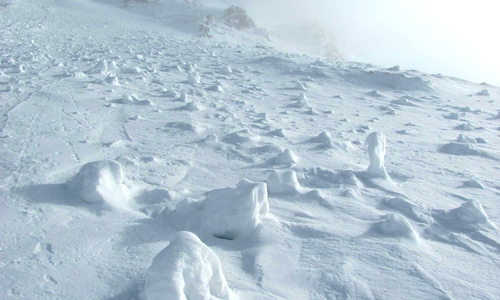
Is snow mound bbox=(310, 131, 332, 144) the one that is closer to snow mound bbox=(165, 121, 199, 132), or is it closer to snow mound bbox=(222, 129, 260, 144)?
snow mound bbox=(222, 129, 260, 144)

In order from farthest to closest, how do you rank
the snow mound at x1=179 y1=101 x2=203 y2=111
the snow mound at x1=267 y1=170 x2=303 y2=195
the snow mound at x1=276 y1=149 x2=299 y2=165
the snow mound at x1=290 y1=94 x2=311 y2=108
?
1. the snow mound at x1=290 y1=94 x2=311 y2=108
2. the snow mound at x1=179 y1=101 x2=203 y2=111
3. the snow mound at x1=276 y1=149 x2=299 y2=165
4. the snow mound at x1=267 y1=170 x2=303 y2=195

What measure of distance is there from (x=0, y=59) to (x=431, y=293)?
7417mm

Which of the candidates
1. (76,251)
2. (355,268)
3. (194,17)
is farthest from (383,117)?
(194,17)

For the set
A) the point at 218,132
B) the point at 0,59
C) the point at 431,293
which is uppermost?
the point at 431,293

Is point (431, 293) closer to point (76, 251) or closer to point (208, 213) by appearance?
point (208, 213)

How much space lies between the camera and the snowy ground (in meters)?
1.45

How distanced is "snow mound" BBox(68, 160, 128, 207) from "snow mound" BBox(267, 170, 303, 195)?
0.89 m

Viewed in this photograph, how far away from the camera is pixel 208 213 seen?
69.5 inches

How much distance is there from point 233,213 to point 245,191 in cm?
13

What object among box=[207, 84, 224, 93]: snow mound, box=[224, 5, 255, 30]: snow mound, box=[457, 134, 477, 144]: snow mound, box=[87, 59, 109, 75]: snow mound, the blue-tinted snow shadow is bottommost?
box=[87, 59, 109, 75]: snow mound

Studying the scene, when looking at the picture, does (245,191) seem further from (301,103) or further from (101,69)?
(101,69)

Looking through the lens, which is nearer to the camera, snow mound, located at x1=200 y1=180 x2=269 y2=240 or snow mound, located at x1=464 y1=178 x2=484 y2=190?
snow mound, located at x1=200 y1=180 x2=269 y2=240

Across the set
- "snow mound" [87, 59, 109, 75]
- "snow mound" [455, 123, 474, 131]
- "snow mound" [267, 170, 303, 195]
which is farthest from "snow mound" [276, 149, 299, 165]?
"snow mound" [87, 59, 109, 75]

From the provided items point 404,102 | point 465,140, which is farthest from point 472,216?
point 404,102
